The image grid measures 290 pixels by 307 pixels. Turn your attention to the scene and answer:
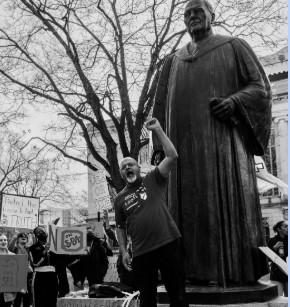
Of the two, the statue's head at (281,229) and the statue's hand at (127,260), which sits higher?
the statue's head at (281,229)

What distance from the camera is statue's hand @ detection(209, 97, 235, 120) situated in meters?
3.80

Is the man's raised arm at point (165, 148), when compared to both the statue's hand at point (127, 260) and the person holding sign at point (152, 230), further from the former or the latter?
the statue's hand at point (127, 260)

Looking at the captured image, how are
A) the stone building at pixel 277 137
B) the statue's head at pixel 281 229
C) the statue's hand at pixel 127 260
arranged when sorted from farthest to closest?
the stone building at pixel 277 137, the statue's head at pixel 281 229, the statue's hand at pixel 127 260

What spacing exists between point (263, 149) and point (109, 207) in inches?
478

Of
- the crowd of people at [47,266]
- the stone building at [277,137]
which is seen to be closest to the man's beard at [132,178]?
the crowd of people at [47,266]

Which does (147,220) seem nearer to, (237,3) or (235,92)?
(235,92)

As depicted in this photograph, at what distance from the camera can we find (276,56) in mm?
30391

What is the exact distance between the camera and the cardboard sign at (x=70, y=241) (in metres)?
11.6

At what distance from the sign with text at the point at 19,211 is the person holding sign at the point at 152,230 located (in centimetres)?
1008

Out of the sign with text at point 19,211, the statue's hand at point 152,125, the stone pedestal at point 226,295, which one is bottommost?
the stone pedestal at point 226,295

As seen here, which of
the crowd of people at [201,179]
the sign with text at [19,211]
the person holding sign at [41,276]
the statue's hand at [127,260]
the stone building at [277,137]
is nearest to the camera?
the crowd of people at [201,179]

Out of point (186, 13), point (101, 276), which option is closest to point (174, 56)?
point (186, 13)

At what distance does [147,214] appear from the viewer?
144 inches

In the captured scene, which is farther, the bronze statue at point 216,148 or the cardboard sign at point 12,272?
the cardboard sign at point 12,272
